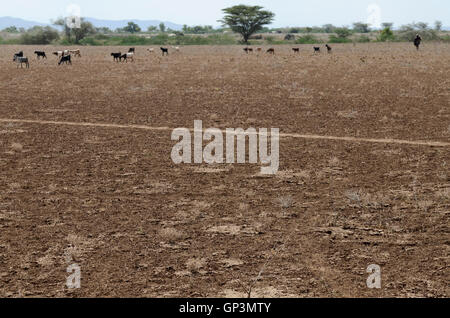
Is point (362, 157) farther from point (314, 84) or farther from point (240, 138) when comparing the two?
point (314, 84)

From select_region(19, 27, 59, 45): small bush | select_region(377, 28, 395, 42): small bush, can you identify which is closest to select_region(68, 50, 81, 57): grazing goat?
select_region(19, 27, 59, 45): small bush

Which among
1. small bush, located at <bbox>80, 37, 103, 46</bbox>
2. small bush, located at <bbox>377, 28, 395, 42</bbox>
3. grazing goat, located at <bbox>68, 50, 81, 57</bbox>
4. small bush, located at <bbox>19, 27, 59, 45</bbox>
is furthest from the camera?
small bush, located at <bbox>80, 37, 103, 46</bbox>

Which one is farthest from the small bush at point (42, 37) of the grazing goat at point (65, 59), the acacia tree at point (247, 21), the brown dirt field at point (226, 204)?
the brown dirt field at point (226, 204)

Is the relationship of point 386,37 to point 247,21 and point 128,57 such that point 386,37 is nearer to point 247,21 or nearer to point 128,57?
point 247,21

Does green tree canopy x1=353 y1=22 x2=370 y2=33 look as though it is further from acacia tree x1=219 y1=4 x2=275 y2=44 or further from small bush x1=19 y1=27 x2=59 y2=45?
small bush x1=19 y1=27 x2=59 y2=45

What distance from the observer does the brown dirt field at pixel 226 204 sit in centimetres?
683

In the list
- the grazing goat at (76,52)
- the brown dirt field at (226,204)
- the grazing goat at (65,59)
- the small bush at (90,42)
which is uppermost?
the small bush at (90,42)

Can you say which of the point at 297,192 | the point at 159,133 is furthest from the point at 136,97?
the point at 297,192

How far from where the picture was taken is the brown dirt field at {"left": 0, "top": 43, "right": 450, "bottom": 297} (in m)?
6.83

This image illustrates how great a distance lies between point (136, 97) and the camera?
77.2 ft

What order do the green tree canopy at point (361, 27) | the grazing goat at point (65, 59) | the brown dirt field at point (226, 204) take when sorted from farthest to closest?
the green tree canopy at point (361, 27), the grazing goat at point (65, 59), the brown dirt field at point (226, 204)

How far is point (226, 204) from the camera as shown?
31.9ft

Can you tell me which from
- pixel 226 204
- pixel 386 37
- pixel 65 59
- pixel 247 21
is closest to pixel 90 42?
pixel 247 21

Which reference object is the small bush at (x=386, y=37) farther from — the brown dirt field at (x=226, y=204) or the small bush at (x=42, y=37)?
the brown dirt field at (x=226, y=204)
